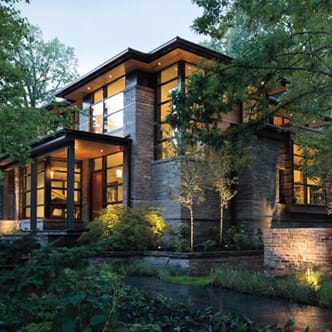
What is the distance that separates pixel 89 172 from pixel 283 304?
1331 centimetres

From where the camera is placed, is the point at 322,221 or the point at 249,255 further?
the point at 322,221

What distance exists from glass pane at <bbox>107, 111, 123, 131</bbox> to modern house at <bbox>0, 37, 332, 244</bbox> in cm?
4

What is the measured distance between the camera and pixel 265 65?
748cm

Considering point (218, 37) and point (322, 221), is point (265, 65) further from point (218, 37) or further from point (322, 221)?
point (322, 221)

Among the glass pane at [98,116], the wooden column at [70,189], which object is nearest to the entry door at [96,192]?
the glass pane at [98,116]

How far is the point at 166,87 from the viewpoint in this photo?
1658cm

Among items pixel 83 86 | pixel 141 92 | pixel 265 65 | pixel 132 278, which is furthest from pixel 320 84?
pixel 83 86

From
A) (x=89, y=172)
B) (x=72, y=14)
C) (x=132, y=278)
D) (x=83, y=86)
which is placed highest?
(x=72, y=14)

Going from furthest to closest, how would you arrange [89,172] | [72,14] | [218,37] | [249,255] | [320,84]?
[72,14] < [89,172] < [249,255] < [320,84] < [218,37]

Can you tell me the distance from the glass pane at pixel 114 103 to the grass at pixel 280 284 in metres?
8.32

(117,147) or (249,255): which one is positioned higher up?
(117,147)

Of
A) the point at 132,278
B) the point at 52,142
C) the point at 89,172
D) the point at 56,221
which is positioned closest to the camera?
the point at 132,278

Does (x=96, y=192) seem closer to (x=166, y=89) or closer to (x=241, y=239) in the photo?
(x=166, y=89)

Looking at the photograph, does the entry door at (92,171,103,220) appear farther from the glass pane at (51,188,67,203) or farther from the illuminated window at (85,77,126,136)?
the illuminated window at (85,77,126,136)
